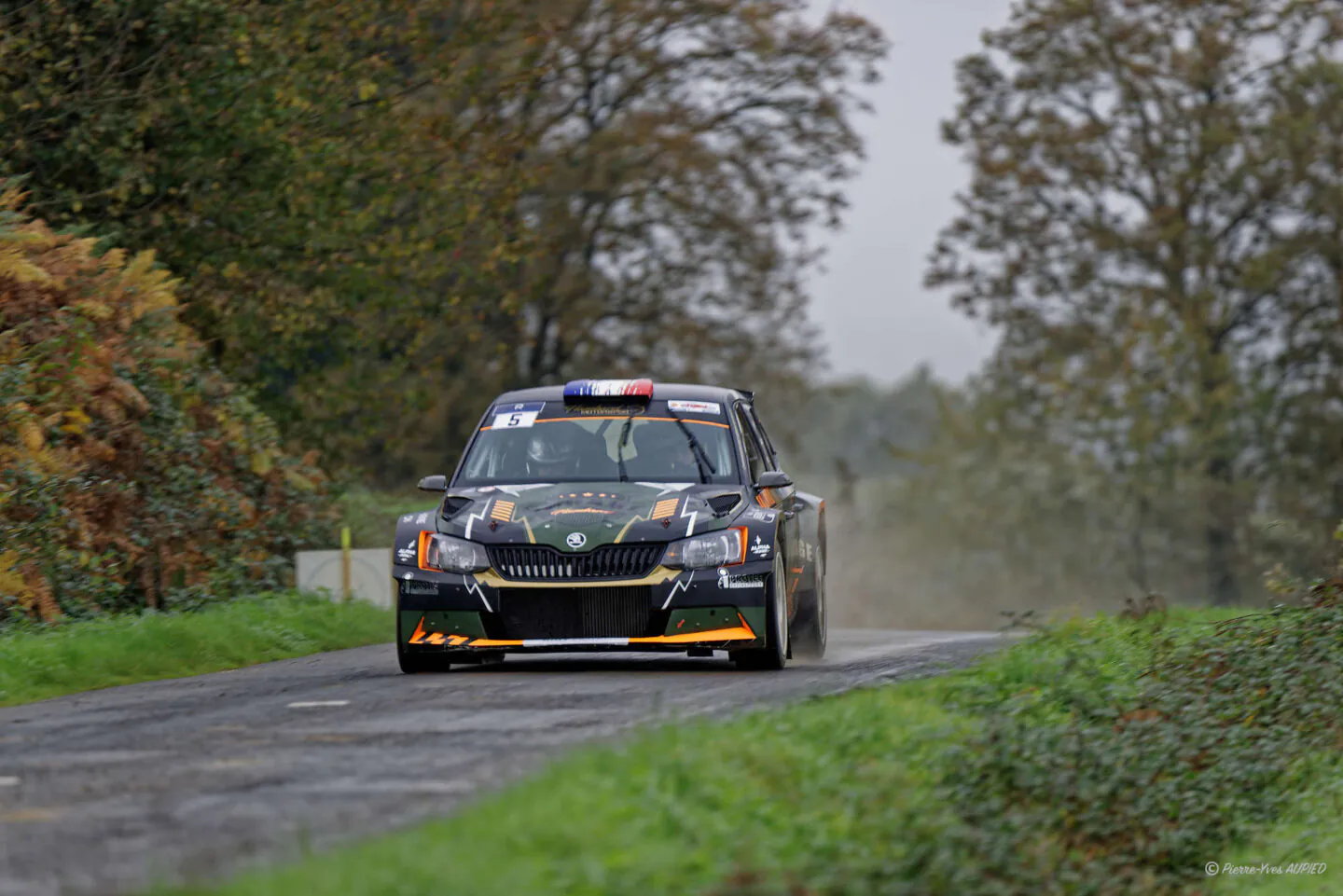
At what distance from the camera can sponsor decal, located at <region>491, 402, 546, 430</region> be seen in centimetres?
1462

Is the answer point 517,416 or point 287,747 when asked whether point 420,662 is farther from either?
point 287,747

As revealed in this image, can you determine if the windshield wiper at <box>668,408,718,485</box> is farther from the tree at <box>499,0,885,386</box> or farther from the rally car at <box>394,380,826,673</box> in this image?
the tree at <box>499,0,885,386</box>

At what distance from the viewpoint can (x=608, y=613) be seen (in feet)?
42.2

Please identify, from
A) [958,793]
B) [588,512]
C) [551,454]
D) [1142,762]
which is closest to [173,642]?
[551,454]

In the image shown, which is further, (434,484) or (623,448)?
(623,448)

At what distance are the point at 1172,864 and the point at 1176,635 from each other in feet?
17.8

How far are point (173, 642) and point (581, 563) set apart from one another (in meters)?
3.72

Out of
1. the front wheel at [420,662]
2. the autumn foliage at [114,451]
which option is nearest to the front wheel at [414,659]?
the front wheel at [420,662]

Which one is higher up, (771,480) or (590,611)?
(771,480)

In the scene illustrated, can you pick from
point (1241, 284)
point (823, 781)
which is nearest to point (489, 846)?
point (823, 781)

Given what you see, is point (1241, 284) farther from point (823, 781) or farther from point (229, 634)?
point (823, 781)

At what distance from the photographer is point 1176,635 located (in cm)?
1568

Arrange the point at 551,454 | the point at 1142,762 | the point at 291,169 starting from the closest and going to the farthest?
1. the point at 1142,762
2. the point at 551,454
3. the point at 291,169

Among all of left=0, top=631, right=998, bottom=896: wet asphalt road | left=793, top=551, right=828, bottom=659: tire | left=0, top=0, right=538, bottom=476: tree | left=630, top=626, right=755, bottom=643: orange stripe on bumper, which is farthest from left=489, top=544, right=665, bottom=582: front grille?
left=0, top=0, right=538, bottom=476: tree
